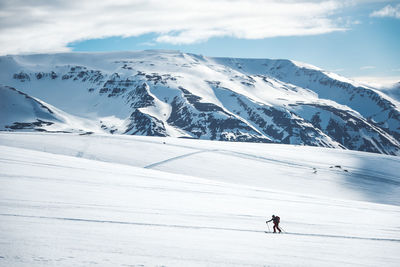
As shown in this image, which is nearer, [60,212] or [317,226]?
[60,212]

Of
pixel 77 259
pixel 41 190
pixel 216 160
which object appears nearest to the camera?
pixel 77 259

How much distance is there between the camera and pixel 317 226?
670 inches

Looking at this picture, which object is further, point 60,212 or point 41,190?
point 41,190

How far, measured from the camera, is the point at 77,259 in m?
10.0

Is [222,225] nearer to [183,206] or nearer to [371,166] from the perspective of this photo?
[183,206]

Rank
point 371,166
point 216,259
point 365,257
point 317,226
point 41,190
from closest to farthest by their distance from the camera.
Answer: point 216,259, point 365,257, point 317,226, point 41,190, point 371,166

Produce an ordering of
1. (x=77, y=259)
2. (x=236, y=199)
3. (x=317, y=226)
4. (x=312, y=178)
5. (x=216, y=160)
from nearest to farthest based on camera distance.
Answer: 1. (x=77, y=259)
2. (x=317, y=226)
3. (x=236, y=199)
4. (x=312, y=178)
5. (x=216, y=160)

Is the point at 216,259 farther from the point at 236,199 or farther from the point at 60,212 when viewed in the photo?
the point at 236,199

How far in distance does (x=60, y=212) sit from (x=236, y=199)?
12083mm

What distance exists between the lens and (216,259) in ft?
36.7

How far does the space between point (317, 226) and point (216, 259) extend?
26.9 ft

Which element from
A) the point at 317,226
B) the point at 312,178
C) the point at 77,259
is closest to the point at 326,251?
the point at 317,226

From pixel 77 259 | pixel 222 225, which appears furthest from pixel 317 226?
pixel 77 259

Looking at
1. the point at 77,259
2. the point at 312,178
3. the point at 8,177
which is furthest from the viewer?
the point at 312,178
